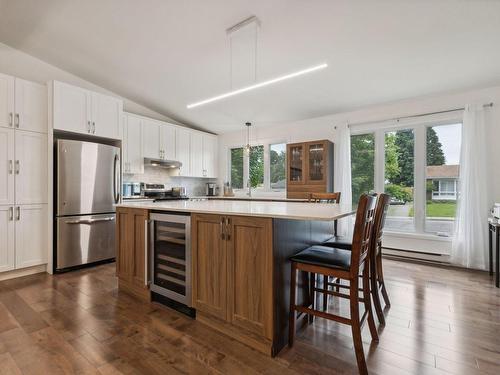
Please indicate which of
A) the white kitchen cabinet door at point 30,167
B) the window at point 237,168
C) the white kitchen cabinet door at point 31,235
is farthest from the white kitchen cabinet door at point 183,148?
the white kitchen cabinet door at point 31,235

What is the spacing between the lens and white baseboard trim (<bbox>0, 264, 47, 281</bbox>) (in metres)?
3.16

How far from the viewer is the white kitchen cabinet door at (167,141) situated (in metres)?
5.14

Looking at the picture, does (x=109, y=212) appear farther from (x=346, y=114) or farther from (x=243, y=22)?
(x=346, y=114)

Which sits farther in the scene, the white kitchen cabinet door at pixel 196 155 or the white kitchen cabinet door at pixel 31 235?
the white kitchen cabinet door at pixel 196 155

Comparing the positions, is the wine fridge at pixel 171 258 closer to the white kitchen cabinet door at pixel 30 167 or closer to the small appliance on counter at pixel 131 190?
the white kitchen cabinet door at pixel 30 167

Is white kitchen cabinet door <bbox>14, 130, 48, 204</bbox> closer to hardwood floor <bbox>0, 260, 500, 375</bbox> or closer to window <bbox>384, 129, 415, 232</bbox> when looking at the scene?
hardwood floor <bbox>0, 260, 500, 375</bbox>

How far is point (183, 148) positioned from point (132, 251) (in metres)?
3.33

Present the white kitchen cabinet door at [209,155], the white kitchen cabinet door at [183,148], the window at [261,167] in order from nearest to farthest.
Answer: the white kitchen cabinet door at [183,148] → the window at [261,167] → the white kitchen cabinet door at [209,155]

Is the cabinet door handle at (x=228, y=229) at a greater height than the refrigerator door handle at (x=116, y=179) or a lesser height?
lesser

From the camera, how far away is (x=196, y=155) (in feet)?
19.3

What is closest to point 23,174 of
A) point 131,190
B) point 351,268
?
point 131,190

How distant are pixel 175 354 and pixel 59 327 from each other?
3.47 feet

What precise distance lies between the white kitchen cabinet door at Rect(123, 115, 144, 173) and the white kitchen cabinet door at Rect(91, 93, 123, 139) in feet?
1.36

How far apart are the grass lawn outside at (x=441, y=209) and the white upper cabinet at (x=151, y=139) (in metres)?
4.79
